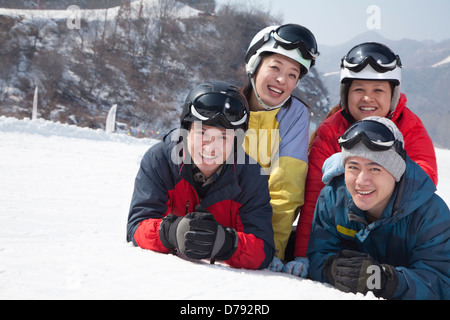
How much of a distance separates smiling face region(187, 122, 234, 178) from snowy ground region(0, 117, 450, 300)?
0.68 meters

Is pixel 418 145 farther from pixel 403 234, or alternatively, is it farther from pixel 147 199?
pixel 147 199

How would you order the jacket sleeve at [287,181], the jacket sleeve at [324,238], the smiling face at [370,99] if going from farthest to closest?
the smiling face at [370,99] < the jacket sleeve at [287,181] < the jacket sleeve at [324,238]

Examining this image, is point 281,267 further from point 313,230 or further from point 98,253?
point 98,253

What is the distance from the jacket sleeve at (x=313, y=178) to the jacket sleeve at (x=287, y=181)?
59 millimetres

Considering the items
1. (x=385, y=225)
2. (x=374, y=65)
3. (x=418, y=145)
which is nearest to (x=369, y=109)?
(x=374, y=65)

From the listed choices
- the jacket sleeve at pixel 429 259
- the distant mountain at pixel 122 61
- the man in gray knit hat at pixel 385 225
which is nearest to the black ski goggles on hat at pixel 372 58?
the man in gray knit hat at pixel 385 225

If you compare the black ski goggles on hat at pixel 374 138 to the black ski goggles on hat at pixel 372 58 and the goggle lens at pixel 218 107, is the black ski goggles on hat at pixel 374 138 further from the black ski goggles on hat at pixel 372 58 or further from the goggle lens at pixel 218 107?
the black ski goggles on hat at pixel 372 58

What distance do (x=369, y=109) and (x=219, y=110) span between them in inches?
56.1

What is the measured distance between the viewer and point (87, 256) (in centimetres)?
213

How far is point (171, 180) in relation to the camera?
2.61 metres

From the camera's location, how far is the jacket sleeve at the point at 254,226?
2.37 meters

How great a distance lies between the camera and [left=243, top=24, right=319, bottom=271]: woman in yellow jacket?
3020 mm
